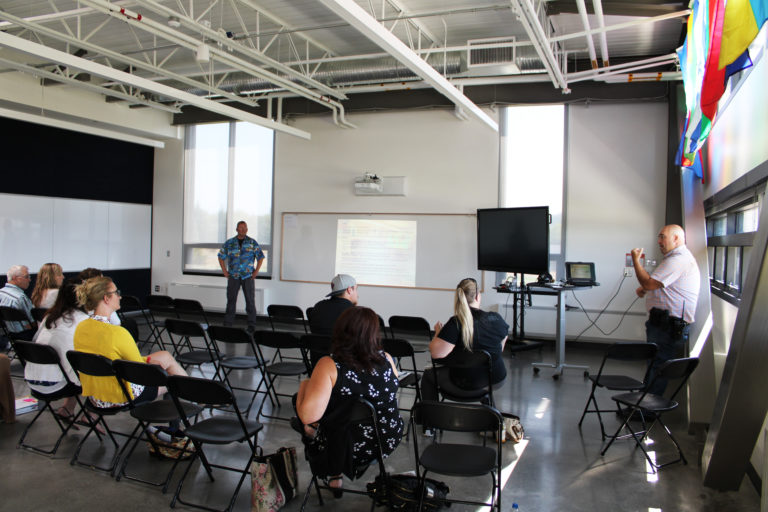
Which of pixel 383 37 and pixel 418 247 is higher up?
pixel 383 37

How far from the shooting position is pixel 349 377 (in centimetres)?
269

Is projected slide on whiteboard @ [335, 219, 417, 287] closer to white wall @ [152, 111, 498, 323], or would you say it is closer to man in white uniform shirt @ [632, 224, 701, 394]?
white wall @ [152, 111, 498, 323]

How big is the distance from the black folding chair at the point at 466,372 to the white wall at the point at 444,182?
4.05 m

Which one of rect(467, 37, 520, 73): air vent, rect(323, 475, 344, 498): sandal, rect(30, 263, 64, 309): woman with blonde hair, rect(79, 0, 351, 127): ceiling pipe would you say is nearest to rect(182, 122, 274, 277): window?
rect(79, 0, 351, 127): ceiling pipe

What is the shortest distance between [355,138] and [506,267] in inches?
135

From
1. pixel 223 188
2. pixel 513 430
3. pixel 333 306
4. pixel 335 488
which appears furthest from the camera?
pixel 223 188

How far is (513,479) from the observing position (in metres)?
3.32

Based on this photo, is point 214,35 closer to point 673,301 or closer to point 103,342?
point 103,342

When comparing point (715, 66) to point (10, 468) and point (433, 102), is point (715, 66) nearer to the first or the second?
point (10, 468)

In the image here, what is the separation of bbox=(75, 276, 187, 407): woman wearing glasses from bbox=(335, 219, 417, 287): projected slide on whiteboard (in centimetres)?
515

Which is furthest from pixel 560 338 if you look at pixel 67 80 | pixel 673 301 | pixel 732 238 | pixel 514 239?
pixel 67 80

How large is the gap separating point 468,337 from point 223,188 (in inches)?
282

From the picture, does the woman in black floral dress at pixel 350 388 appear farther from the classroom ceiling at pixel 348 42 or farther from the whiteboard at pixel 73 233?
the whiteboard at pixel 73 233

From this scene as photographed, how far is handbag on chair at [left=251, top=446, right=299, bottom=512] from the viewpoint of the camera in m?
2.81
